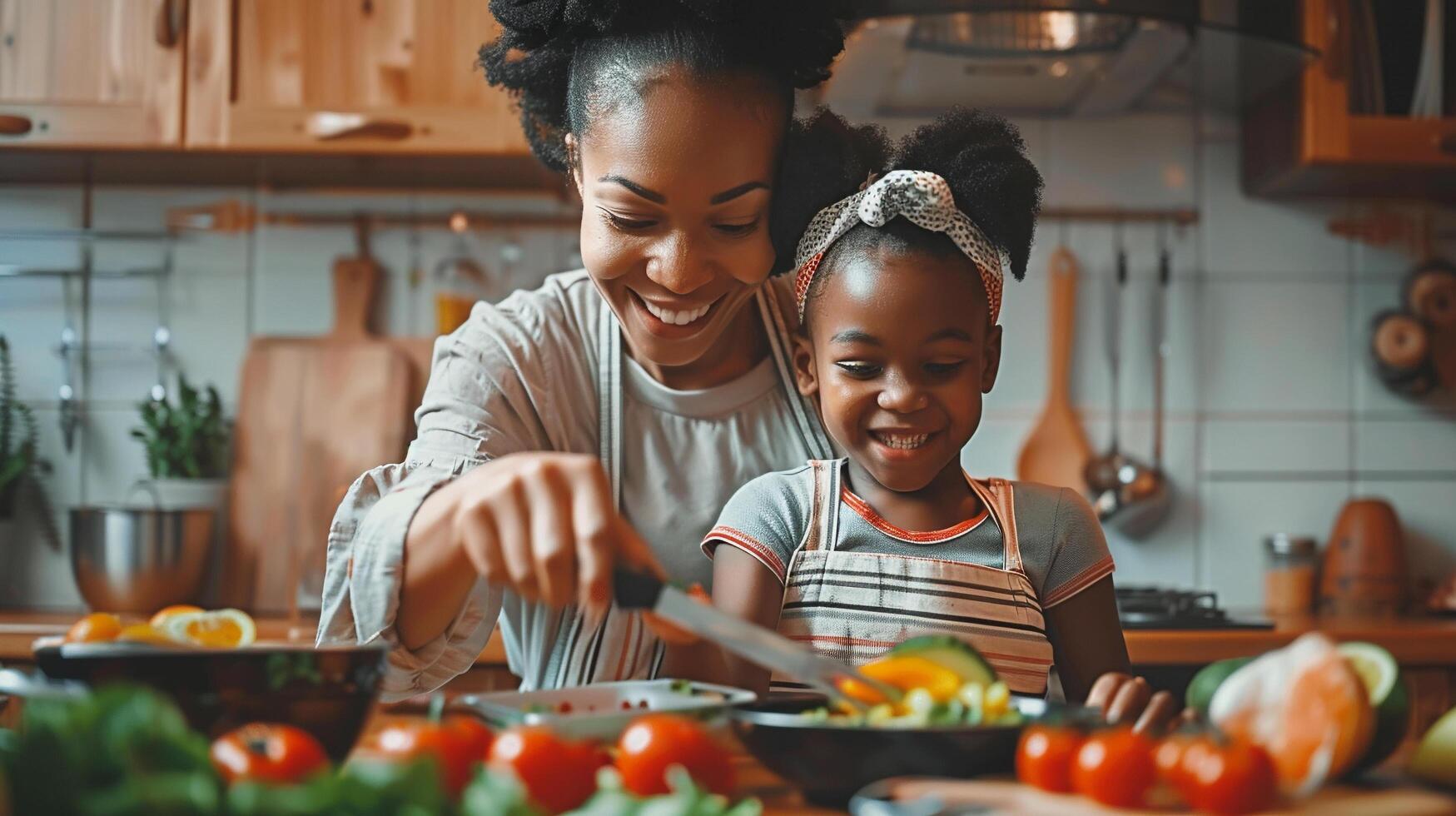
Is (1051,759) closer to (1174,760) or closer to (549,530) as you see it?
(1174,760)

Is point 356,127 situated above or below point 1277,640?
above

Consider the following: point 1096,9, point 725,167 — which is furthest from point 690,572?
point 1096,9

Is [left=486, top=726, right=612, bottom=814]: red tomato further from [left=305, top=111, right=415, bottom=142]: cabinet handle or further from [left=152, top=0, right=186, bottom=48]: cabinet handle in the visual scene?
[left=152, top=0, right=186, bottom=48]: cabinet handle

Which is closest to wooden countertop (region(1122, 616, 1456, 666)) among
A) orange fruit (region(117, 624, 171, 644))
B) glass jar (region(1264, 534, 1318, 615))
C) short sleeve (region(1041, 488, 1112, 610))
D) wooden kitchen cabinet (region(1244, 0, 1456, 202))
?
glass jar (region(1264, 534, 1318, 615))

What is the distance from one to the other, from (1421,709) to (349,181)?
2137 mm

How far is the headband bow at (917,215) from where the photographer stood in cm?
112

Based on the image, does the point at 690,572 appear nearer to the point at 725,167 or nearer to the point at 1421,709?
the point at 725,167

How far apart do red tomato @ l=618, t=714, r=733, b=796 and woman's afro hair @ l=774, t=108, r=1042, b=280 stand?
1.89ft

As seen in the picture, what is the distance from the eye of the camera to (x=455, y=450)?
114cm

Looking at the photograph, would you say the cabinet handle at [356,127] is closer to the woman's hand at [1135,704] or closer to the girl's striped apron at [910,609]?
the girl's striped apron at [910,609]

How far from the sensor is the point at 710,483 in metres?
1.30

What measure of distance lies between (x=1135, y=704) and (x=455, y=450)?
603mm

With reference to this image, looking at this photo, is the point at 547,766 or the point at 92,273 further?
the point at 92,273

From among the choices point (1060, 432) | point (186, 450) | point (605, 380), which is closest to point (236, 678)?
point (605, 380)
